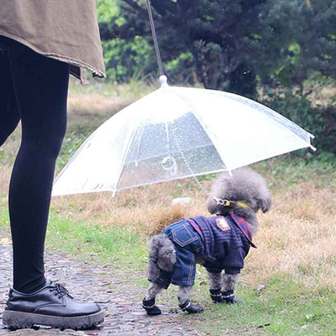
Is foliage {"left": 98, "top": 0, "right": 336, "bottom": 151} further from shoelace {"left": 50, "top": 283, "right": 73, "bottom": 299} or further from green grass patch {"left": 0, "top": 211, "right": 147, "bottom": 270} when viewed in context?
shoelace {"left": 50, "top": 283, "right": 73, "bottom": 299}

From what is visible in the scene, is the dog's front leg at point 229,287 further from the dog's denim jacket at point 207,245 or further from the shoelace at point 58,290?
the shoelace at point 58,290

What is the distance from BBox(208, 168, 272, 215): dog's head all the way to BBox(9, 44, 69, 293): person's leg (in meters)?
1.32

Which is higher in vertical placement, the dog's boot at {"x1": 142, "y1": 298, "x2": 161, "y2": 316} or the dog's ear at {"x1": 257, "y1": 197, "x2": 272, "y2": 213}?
the dog's ear at {"x1": 257, "y1": 197, "x2": 272, "y2": 213}

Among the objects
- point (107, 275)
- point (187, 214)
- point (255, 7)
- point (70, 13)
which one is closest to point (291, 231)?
point (187, 214)

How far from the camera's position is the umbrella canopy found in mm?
4438

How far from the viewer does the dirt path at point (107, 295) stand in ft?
12.2

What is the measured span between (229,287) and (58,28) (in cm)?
176

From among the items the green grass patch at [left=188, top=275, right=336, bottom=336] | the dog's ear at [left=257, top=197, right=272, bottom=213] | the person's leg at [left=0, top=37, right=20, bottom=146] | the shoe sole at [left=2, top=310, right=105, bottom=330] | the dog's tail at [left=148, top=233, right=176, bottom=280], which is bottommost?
the green grass patch at [left=188, top=275, right=336, bottom=336]

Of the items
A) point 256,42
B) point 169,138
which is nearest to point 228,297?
point 169,138

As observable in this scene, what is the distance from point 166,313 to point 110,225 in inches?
97.5

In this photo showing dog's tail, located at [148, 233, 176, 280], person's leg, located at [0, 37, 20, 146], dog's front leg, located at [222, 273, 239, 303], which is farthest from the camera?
dog's front leg, located at [222, 273, 239, 303]

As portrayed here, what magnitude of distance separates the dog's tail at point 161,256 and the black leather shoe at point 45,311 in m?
0.74

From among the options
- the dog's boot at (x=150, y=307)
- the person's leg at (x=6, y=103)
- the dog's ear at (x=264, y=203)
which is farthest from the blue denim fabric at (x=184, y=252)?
the person's leg at (x=6, y=103)

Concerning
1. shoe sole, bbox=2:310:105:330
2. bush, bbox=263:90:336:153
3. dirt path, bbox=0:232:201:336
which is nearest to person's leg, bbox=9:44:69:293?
shoe sole, bbox=2:310:105:330
